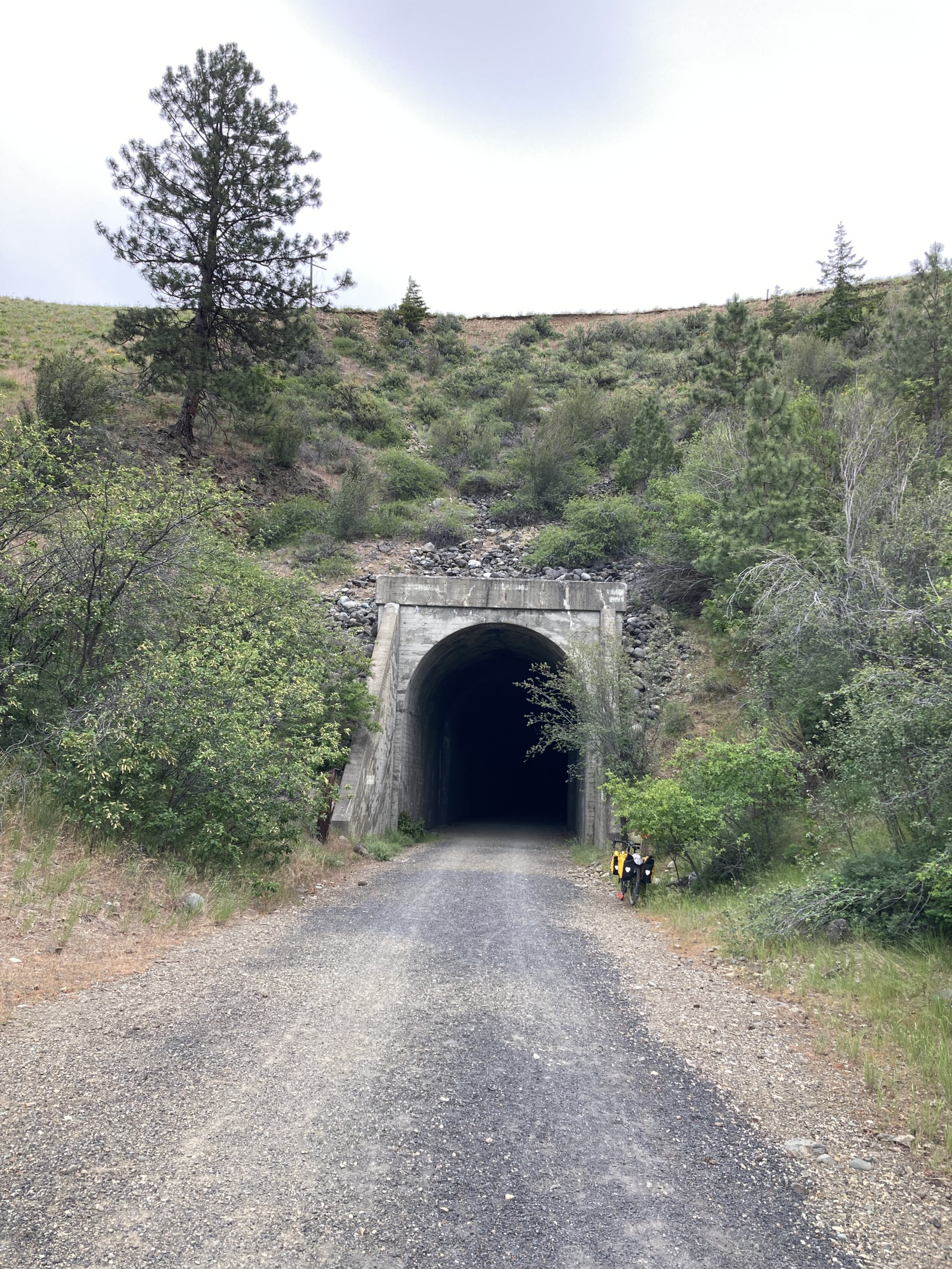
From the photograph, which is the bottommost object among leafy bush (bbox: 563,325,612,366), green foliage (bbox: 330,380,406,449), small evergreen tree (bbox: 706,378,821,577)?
small evergreen tree (bbox: 706,378,821,577)

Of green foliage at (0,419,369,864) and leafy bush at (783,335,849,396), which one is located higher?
leafy bush at (783,335,849,396)

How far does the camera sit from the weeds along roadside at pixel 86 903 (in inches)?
235

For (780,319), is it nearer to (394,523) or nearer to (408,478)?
(408,478)

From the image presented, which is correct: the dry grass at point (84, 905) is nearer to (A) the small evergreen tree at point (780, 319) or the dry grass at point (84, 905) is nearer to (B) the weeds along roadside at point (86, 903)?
(B) the weeds along roadside at point (86, 903)

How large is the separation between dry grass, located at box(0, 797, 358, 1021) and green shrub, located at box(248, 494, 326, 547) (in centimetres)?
1448

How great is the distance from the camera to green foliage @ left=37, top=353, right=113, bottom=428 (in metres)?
22.0

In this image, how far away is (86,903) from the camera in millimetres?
7125

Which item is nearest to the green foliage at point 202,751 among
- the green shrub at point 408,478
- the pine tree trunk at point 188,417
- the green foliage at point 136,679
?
the green foliage at point 136,679

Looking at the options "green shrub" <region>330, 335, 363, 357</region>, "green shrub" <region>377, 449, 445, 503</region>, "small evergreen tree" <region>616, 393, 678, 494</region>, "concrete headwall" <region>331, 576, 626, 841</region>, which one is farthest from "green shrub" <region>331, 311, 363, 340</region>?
"concrete headwall" <region>331, 576, 626, 841</region>

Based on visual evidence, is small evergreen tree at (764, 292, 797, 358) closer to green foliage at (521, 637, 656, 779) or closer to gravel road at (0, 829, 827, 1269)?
green foliage at (521, 637, 656, 779)

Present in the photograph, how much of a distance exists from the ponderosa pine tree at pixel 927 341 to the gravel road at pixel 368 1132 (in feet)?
55.9

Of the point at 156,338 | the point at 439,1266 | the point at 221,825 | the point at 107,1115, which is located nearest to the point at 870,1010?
the point at 439,1266

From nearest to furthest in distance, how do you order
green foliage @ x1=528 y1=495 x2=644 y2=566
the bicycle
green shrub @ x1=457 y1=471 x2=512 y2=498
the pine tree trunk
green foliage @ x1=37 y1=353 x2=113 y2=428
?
the bicycle, green foliage @ x1=528 y1=495 x2=644 y2=566, green foliage @ x1=37 y1=353 x2=113 y2=428, the pine tree trunk, green shrub @ x1=457 y1=471 x2=512 y2=498

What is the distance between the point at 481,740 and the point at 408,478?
11.9m
